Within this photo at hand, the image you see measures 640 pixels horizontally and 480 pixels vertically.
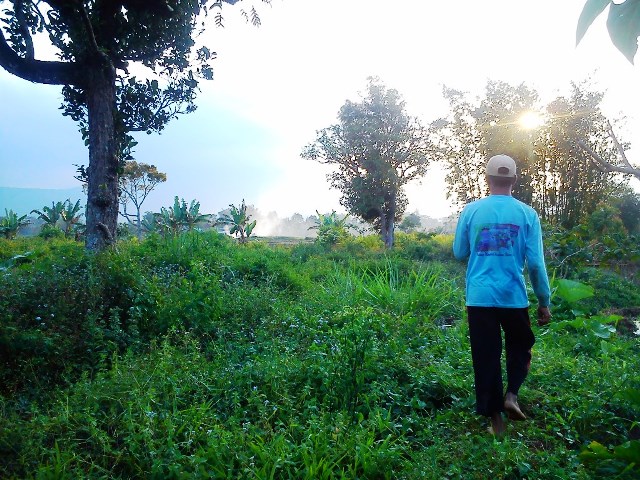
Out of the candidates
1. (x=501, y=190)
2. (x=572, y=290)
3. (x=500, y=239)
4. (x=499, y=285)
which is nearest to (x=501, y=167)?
(x=501, y=190)

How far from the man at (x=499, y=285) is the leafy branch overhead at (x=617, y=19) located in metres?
3.11

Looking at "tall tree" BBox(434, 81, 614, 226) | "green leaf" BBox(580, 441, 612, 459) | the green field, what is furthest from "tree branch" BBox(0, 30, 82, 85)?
"tall tree" BBox(434, 81, 614, 226)

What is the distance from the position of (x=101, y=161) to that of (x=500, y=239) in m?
8.22

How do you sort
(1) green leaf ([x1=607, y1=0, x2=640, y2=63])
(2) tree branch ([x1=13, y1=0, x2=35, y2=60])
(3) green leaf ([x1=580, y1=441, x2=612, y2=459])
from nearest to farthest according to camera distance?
(1) green leaf ([x1=607, y1=0, x2=640, y2=63]) < (3) green leaf ([x1=580, y1=441, x2=612, y2=459]) < (2) tree branch ([x1=13, y1=0, x2=35, y2=60])

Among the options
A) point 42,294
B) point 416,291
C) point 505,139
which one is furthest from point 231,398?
point 505,139

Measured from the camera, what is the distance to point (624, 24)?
84cm

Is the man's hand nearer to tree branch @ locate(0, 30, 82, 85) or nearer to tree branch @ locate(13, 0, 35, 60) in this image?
tree branch @ locate(0, 30, 82, 85)

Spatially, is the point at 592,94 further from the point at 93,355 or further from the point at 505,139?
the point at 93,355

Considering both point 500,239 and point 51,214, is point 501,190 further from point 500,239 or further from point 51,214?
point 51,214

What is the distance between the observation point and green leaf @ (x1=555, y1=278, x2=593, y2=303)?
7.45 meters

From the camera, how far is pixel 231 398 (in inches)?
171

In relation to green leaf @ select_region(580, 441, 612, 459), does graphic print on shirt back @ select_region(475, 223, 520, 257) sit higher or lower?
higher

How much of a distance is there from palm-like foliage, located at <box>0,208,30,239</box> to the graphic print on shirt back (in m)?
27.8

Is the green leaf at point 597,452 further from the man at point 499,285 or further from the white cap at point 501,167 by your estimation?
the white cap at point 501,167
